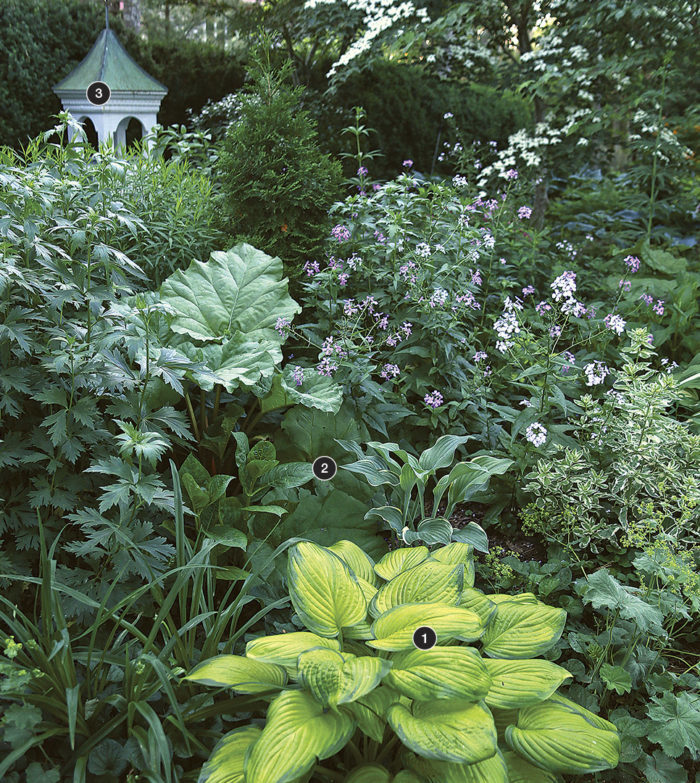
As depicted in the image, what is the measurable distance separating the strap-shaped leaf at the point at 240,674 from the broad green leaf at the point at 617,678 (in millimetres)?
834

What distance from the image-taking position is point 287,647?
1.49 metres

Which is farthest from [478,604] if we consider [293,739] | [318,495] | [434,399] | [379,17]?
[379,17]

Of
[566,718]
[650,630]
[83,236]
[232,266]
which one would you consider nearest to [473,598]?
[566,718]

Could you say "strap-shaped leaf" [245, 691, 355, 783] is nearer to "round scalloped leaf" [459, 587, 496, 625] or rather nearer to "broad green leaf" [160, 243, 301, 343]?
"round scalloped leaf" [459, 587, 496, 625]

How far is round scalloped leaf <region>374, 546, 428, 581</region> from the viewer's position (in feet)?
6.04

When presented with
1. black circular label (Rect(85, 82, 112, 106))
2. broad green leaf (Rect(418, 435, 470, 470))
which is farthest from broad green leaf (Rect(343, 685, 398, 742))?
black circular label (Rect(85, 82, 112, 106))

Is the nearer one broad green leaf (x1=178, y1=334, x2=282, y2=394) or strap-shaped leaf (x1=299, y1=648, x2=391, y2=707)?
strap-shaped leaf (x1=299, y1=648, x2=391, y2=707)

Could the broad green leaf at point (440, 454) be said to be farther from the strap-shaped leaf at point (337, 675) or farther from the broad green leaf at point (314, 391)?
the strap-shaped leaf at point (337, 675)

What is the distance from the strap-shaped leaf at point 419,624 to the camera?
1461 mm

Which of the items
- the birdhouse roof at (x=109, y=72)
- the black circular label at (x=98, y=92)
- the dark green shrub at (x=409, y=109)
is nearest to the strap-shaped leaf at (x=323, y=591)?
the black circular label at (x=98, y=92)

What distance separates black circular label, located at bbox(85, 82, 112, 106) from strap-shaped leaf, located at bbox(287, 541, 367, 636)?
12.0 feet

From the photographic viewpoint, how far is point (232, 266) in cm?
285

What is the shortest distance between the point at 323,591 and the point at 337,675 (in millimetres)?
261

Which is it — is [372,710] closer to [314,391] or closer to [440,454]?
[440,454]
